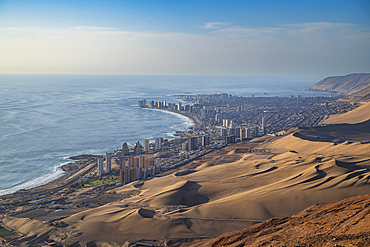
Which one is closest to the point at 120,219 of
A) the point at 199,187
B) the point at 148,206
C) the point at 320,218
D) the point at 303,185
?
the point at 148,206

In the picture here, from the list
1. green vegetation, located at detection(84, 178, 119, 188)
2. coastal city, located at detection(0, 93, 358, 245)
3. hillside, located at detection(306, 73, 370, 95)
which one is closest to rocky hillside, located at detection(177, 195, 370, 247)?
coastal city, located at detection(0, 93, 358, 245)

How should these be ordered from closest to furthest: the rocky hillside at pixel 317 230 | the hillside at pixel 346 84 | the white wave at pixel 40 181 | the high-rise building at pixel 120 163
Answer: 1. the rocky hillside at pixel 317 230
2. the white wave at pixel 40 181
3. the high-rise building at pixel 120 163
4. the hillside at pixel 346 84

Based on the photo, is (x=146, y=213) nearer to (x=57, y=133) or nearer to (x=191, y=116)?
(x=57, y=133)

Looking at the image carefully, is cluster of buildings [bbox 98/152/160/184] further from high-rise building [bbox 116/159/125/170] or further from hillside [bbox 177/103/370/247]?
hillside [bbox 177/103/370/247]

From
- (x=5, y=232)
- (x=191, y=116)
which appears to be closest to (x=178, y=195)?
(x=5, y=232)

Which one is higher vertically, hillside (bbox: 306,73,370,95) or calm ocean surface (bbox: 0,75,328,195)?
hillside (bbox: 306,73,370,95)

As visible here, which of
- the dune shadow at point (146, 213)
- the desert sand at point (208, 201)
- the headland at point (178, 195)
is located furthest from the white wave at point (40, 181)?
the dune shadow at point (146, 213)

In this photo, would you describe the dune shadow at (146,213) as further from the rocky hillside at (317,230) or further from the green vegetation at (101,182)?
the green vegetation at (101,182)
